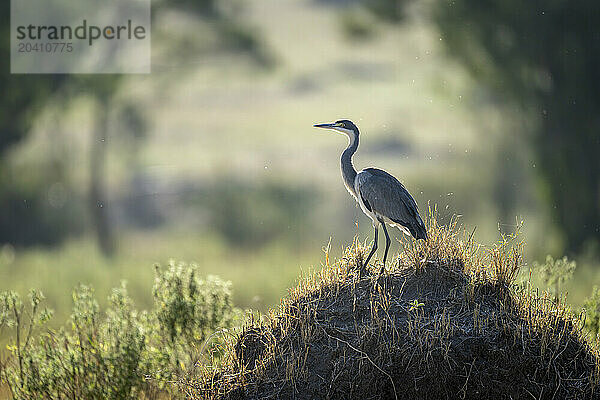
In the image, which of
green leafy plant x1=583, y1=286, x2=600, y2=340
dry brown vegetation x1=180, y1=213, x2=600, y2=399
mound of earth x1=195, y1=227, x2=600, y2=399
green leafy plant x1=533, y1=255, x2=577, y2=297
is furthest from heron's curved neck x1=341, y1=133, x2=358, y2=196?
green leafy plant x1=583, y1=286, x2=600, y2=340

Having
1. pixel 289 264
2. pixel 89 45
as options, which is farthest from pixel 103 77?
pixel 289 264

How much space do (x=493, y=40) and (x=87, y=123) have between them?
12.5m

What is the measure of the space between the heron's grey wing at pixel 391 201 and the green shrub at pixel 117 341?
2445mm

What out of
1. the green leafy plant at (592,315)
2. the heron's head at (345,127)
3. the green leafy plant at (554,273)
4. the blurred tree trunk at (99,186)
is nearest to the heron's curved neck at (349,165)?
the heron's head at (345,127)

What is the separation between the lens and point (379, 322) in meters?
6.01

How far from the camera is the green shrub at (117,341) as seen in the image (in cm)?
809

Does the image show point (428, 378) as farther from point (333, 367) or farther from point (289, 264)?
point (289, 264)

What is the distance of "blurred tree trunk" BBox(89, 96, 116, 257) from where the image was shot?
74.2 feet

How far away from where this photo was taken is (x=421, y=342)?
5844mm

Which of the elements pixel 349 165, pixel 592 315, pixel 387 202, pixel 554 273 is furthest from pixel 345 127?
pixel 592 315

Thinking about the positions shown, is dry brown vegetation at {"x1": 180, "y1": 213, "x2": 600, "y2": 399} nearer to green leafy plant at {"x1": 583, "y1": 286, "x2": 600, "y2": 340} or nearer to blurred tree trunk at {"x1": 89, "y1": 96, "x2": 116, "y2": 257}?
green leafy plant at {"x1": 583, "y1": 286, "x2": 600, "y2": 340}

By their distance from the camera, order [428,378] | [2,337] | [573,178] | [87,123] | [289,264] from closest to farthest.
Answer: [428,378], [2,337], [573,178], [289,264], [87,123]

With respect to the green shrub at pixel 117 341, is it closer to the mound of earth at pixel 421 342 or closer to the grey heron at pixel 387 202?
the mound of earth at pixel 421 342

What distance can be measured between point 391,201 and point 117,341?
11.7ft
